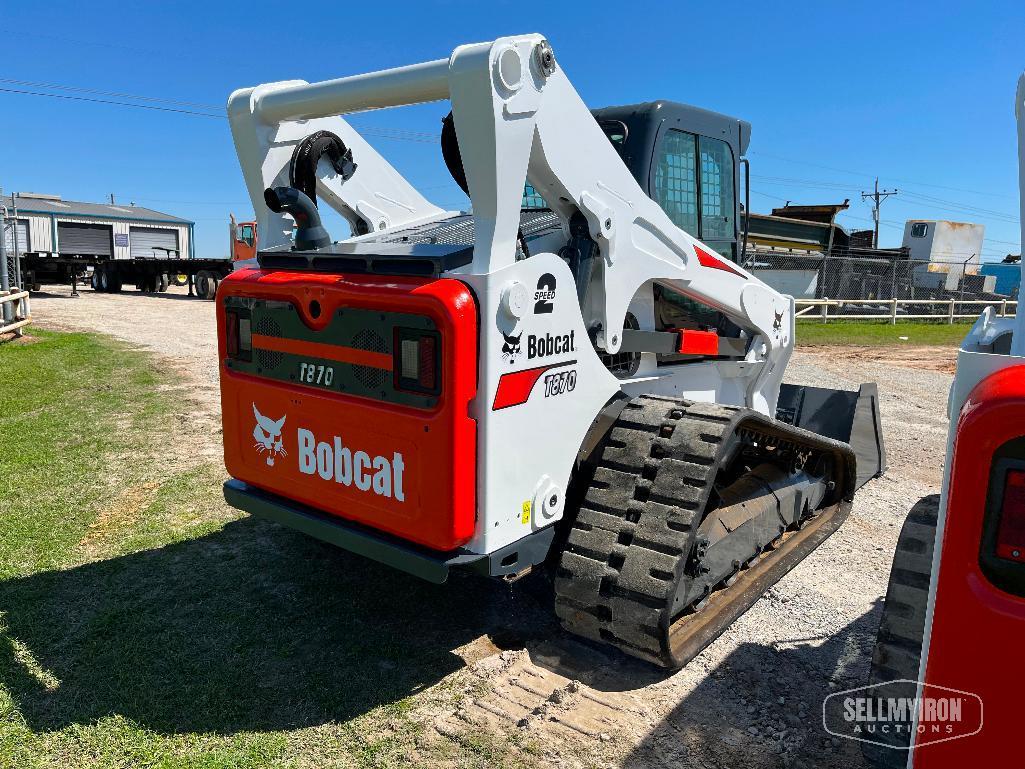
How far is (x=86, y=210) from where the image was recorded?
46.5 m

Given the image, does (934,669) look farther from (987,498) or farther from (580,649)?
(580,649)

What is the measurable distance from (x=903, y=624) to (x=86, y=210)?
52872 millimetres

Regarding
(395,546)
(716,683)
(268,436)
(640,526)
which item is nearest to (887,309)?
(716,683)

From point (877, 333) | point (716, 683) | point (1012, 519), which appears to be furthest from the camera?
point (877, 333)

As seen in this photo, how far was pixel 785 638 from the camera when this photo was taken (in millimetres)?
3777

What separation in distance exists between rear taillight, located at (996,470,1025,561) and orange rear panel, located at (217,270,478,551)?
1.80 m

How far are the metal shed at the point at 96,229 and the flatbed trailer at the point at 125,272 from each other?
359 inches

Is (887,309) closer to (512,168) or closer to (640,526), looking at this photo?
(640,526)

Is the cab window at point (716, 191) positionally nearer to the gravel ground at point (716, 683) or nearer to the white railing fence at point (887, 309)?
the gravel ground at point (716, 683)

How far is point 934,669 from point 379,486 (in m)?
2.15

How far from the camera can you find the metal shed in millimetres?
42875

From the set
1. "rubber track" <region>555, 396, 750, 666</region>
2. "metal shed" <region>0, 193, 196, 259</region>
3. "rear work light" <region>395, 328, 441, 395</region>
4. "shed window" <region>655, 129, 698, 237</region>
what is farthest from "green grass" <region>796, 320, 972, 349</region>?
"metal shed" <region>0, 193, 196, 259</region>

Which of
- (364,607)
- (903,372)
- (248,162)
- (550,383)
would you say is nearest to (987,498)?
(550,383)

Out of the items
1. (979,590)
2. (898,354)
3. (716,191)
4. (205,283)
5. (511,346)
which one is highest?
(716,191)
